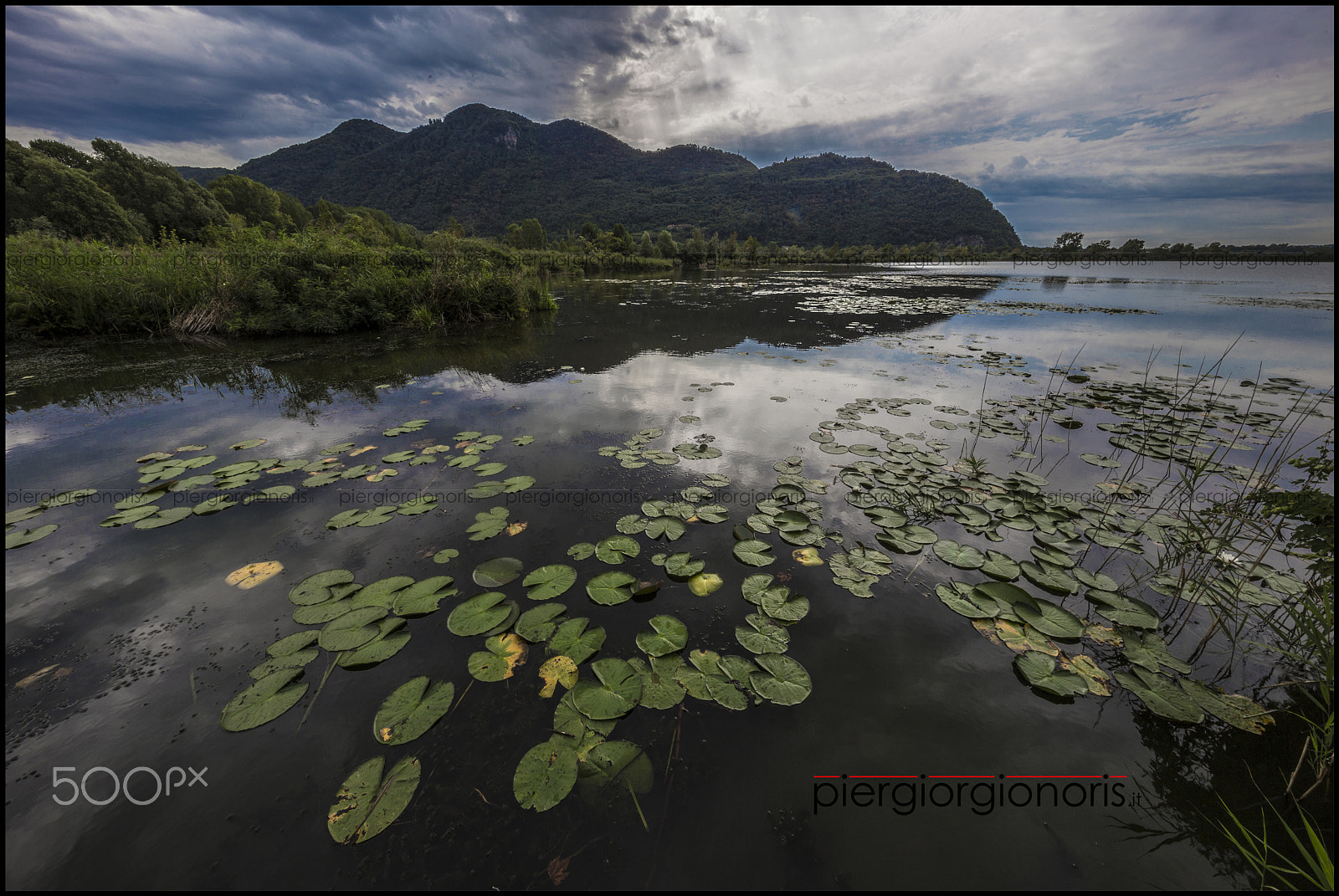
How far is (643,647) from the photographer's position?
2443mm

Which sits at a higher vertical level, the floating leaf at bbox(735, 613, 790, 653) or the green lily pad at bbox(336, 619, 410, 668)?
the green lily pad at bbox(336, 619, 410, 668)

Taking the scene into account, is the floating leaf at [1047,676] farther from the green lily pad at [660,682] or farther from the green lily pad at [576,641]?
the green lily pad at [576,641]

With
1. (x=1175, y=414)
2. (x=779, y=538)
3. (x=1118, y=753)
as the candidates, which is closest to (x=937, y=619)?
(x=1118, y=753)

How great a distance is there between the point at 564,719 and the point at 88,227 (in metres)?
49.7

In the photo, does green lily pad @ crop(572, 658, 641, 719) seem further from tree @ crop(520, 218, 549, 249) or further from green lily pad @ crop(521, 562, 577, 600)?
tree @ crop(520, 218, 549, 249)

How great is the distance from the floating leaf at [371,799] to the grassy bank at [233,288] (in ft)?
40.4

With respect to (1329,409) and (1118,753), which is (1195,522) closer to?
(1118,753)

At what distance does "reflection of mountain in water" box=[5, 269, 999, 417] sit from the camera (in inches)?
264

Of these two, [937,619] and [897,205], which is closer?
Result: [937,619]

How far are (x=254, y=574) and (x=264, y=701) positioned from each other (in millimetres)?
1316

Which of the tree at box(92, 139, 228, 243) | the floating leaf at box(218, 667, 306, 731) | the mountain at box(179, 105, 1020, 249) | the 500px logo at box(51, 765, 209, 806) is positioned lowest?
the 500px logo at box(51, 765, 209, 806)

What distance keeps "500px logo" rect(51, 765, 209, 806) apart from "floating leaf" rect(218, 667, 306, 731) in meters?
0.19

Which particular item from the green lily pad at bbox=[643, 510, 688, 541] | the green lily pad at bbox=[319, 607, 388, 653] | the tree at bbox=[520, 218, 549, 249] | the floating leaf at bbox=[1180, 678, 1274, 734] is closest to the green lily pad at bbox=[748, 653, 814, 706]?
the green lily pad at bbox=[643, 510, 688, 541]

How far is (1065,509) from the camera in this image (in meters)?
3.78
